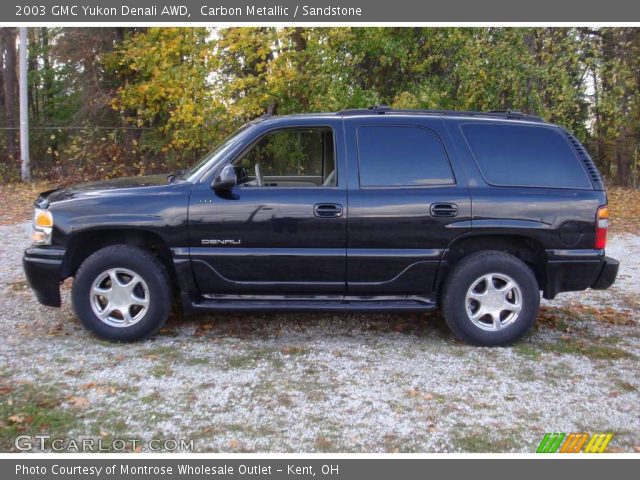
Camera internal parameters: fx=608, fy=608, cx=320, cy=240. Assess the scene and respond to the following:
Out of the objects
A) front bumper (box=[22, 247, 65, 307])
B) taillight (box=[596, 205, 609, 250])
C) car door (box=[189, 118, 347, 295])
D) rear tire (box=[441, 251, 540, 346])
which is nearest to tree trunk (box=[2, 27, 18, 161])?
front bumper (box=[22, 247, 65, 307])

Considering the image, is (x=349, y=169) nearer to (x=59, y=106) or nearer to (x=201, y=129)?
(x=201, y=129)

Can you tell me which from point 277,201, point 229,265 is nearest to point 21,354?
point 229,265

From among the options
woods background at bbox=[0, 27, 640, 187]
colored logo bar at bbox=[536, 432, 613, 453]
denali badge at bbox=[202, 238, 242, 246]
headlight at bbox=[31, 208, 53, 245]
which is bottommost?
colored logo bar at bbox=[536, 432, 613, 453]

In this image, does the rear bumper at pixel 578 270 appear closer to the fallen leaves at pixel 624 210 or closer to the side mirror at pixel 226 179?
the side mirror at pixel 226 179

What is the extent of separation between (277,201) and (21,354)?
2.30 meters

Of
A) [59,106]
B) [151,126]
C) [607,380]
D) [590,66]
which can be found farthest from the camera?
[59,106]

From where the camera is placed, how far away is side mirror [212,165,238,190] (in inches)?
184

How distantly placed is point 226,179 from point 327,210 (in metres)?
0.82

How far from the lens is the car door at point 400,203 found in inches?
190

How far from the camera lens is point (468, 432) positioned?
11.8 ft

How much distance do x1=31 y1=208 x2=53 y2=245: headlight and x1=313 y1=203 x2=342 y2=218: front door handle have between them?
2120 mm

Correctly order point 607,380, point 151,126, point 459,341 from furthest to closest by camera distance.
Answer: point 151,126, point 459,341, point 607,380

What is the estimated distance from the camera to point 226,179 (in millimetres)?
4680

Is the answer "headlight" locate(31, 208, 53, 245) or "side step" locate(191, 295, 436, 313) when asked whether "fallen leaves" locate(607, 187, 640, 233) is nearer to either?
"side step" locate(191, 295, 436, 313)
